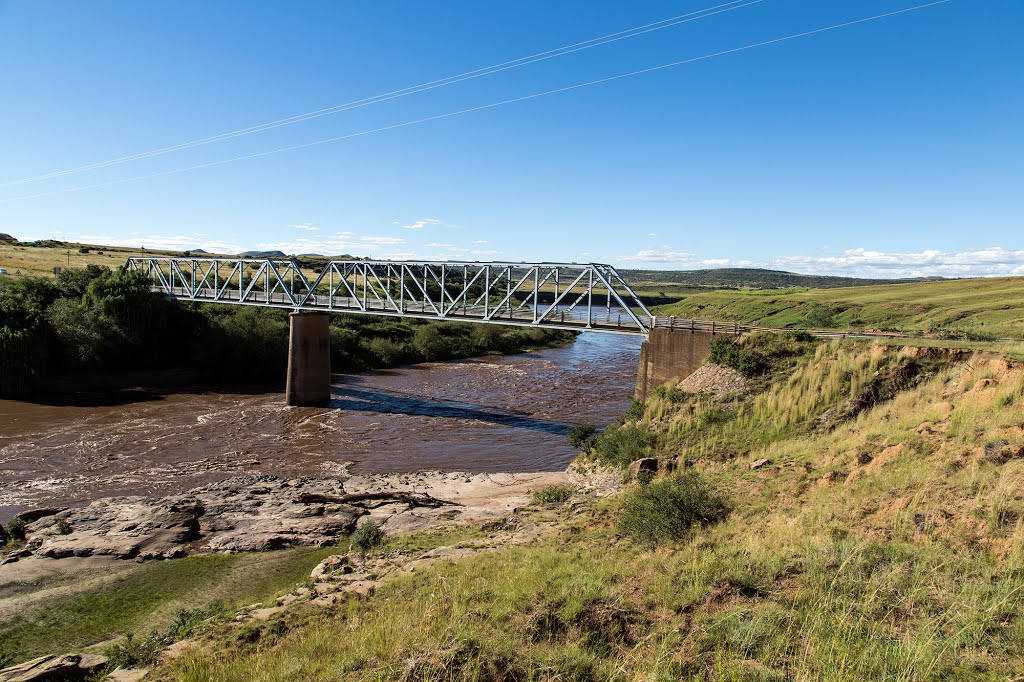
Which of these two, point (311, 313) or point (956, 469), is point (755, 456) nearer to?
point (956, 469)

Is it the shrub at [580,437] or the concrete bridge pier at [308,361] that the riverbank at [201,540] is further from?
the concrete bridge pier at [308,361]

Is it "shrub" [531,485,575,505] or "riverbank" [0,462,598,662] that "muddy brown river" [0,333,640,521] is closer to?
"riverbank" [0,462,598,662]

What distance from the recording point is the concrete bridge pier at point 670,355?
25.4 m

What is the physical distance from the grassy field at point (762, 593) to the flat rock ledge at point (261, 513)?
6.53 m

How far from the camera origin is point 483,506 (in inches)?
781

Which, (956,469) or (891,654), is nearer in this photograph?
(891,654)

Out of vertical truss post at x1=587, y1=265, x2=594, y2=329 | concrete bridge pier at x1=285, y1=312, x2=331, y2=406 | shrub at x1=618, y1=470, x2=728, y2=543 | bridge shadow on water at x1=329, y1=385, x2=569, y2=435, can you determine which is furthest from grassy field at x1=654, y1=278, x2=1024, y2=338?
concrete bridge pier at x1=285, y1=312, x2=331, y2=406

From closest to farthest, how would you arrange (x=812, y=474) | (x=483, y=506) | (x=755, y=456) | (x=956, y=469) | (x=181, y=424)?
1. (x=956, y=469)
2. (x=812, y=474)
3. (x=755, y=456)
4. (x=483, y=506)
5. (x=181, y=424)

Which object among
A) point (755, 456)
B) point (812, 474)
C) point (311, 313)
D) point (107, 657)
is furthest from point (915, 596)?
point (311, 313)

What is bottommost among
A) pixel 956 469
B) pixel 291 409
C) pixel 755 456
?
pixel 291 409

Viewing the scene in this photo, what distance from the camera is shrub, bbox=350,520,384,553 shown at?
53.3 feet

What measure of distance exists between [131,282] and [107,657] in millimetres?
48257

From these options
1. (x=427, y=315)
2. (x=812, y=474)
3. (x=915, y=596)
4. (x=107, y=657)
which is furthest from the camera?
(x=427, y=315)

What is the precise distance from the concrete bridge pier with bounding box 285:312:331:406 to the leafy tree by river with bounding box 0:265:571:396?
9.38 m
